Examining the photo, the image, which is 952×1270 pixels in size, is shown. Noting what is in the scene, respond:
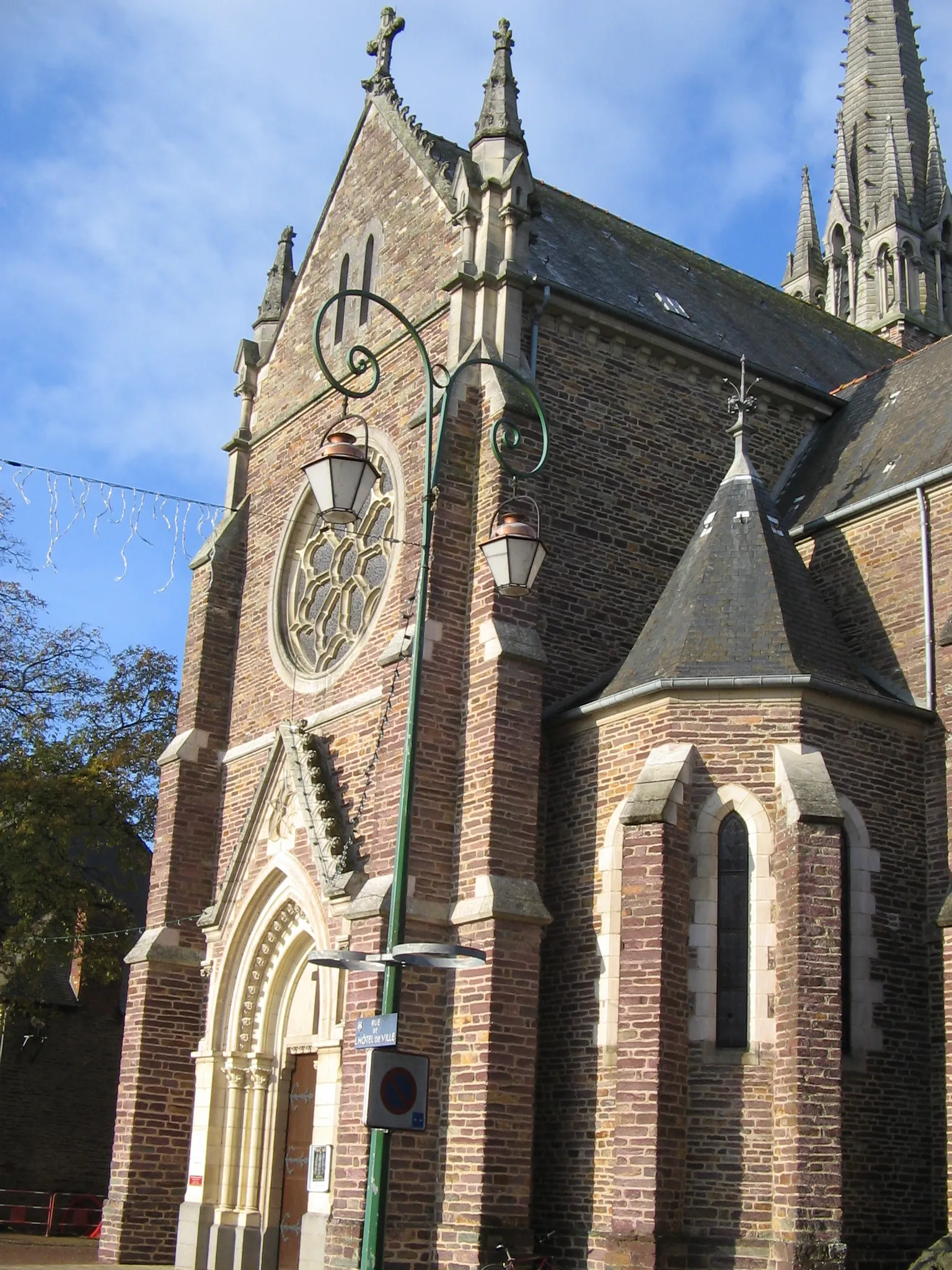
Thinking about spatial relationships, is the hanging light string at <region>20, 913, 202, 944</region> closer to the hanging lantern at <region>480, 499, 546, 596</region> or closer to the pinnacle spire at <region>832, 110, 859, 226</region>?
the hanging lantern at <region>480, 499, 546, 596</region>

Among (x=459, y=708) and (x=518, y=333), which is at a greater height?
(x=518, y=333)

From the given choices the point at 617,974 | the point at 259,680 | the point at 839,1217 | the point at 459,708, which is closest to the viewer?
the point at 839,1217

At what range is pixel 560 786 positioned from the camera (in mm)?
16891

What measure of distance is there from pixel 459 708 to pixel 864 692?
4.35 m

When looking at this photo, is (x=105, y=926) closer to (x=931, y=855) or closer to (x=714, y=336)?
(x=714, y=336)

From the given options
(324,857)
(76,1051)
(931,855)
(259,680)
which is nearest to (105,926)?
(76,1051)

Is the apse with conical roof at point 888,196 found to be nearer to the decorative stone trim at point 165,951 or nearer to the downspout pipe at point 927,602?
the downspout pipe at point 927,602

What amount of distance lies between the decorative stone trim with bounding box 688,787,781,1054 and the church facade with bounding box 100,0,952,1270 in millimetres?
31

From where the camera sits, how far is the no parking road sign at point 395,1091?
33.1ft

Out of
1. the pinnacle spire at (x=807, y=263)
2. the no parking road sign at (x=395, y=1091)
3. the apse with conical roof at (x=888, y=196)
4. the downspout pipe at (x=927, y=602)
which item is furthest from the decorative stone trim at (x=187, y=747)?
the pinnacle spire at (x=807, y=263)

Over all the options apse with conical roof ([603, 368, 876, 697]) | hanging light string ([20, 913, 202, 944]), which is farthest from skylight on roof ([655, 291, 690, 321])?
hanging light string ([20, 913, 202, 944])

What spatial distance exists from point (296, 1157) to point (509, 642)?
276 inches

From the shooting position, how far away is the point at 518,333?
18.5 meters

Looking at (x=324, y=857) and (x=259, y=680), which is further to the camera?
(x=259, y=680)
